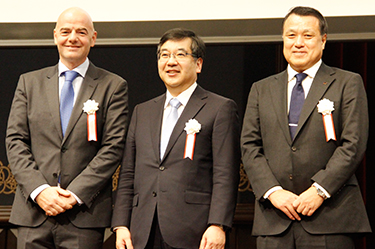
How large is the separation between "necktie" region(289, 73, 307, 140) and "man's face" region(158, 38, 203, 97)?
51 centimetres

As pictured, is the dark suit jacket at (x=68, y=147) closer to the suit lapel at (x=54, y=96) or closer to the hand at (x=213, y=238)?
the suit lapel at (x=54, y=96)

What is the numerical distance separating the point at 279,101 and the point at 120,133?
806mm

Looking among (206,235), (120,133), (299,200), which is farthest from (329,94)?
(120,133)

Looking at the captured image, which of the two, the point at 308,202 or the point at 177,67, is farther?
the point at 177,67

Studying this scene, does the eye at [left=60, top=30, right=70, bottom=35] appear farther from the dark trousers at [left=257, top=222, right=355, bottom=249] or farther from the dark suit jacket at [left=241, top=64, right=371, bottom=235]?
the dark trousers at [left=257, top=222, right=355, bottom=249]

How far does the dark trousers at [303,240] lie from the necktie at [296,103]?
434 mm

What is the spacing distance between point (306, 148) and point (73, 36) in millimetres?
1296

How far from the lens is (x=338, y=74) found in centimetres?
270

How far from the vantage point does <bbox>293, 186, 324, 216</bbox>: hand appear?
2.49 meters

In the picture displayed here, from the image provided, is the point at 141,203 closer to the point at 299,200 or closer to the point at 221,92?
the point at 299,200

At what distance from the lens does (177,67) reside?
2.81m

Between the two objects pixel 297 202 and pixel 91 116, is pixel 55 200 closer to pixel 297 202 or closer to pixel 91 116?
pixel 91 116

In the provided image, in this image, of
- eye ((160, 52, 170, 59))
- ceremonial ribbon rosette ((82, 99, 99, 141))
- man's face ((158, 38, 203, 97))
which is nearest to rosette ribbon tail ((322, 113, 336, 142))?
man's face ((158, 38, 203, 97))

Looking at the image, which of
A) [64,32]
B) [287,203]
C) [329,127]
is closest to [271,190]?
[287,203]
